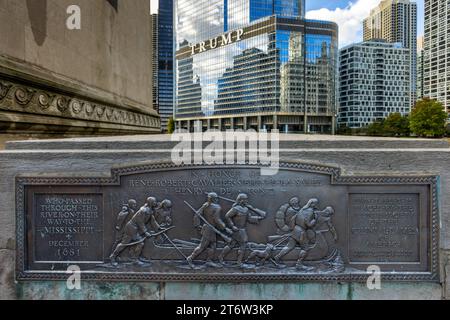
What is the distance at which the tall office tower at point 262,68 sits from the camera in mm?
114625

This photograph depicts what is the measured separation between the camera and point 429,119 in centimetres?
6388

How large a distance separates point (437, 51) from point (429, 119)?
71.4 meters

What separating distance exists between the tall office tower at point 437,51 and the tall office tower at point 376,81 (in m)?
19.8

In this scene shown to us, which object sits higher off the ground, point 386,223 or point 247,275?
point 386,223

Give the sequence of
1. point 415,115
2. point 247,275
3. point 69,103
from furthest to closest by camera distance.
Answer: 1. point 415,115
2. point 69,103
3. point 247,275

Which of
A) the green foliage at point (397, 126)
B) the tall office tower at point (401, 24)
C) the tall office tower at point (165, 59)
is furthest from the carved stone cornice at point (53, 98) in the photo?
the tall office tower at point (401, 24)

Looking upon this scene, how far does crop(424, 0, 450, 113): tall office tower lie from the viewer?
113312 mm

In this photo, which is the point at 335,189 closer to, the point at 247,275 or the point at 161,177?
the point at 247,275

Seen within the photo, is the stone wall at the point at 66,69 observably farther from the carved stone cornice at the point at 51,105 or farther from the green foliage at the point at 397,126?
the green foliage at the point at 397,126

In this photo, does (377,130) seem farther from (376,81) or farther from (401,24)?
(401,24)

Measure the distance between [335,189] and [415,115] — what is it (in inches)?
2825

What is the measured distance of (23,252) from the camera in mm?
4234

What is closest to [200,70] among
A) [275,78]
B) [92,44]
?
[275,78]

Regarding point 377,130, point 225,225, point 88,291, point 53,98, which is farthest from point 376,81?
point 88,291
